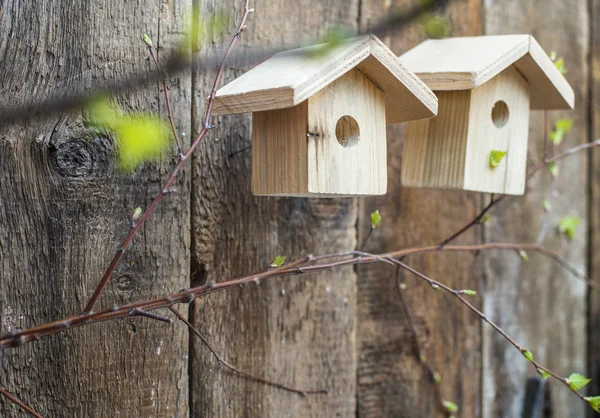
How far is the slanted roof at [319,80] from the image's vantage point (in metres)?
0.85

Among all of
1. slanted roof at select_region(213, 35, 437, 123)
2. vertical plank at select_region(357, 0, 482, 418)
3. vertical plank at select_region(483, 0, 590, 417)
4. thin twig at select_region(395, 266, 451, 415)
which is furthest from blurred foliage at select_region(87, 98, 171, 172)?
vertical plank at select_region(483, 0, 590, 417)

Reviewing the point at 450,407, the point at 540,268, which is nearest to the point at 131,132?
the point at 450,407

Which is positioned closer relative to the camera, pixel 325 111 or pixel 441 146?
pixel 325 111

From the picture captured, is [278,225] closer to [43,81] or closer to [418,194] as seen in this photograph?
[418,194]

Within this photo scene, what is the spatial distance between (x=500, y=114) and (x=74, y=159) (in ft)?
2.31

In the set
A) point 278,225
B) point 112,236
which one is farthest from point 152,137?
point 278,225

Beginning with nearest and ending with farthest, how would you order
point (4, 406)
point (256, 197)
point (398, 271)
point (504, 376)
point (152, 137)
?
point (4, 406), point (152, 137), point (256, 197), point (398, 271), point (504, 376)

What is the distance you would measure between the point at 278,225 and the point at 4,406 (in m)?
0.50

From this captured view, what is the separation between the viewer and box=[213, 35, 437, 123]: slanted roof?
2.79ft

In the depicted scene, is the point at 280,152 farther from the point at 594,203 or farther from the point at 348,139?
the point at 594,203

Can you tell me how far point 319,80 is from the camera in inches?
33.8

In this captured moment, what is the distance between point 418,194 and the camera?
133 centimetres

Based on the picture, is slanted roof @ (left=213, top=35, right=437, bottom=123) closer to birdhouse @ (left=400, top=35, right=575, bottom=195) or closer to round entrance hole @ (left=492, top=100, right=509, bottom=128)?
birdhouse @ (left=400, top=35, right=575, bottom=195)

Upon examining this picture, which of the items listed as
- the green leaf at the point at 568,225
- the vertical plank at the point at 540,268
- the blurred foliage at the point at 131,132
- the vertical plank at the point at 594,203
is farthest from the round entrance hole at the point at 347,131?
the vertical plank at the point at 594,203
